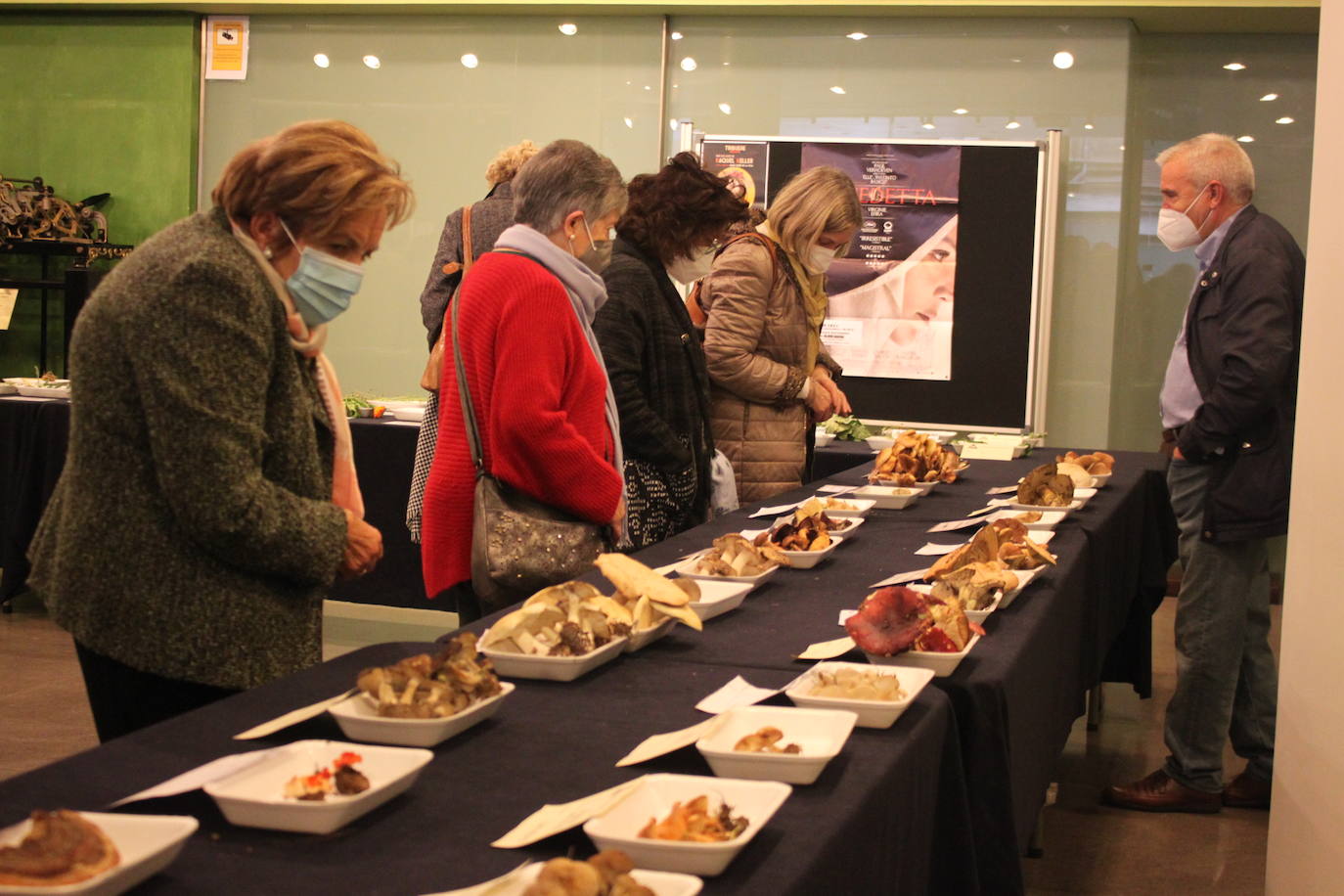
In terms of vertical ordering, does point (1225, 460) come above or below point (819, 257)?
below

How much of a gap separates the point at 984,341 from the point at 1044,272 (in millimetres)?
397

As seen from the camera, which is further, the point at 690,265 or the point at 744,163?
the point at 744,163

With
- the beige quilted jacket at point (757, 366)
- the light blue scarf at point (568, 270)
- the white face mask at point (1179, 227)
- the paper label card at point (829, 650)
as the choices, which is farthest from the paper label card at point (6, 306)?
the paper label card at point (829, 650)

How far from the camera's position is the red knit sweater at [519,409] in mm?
2236

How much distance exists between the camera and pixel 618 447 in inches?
99.8

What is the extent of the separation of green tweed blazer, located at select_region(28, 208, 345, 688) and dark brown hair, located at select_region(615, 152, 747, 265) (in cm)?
141

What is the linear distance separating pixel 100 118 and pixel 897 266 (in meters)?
4.35

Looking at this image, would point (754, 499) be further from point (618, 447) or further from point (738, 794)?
point (738, 794)

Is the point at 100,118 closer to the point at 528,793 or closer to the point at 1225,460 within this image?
the point at 1225,460

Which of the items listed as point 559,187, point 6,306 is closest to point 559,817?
point 559,187

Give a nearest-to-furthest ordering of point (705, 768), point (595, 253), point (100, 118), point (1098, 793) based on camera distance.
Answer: point (705, 768) < point (595, 253) < point (1098, 793) < point (100, 118)

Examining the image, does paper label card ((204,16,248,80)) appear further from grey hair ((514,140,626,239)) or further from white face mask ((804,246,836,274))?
grey hair ((514,140,626,239))

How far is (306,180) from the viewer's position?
5.21 ft

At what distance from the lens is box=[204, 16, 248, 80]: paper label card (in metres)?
7.11
